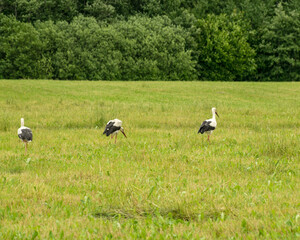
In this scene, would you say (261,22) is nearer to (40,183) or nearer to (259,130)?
(259,130)

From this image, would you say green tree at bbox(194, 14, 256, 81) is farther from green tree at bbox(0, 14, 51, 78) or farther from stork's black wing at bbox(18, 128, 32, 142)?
stork's black wing at bbox(18, 128, 32, 142)

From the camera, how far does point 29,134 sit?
41.9ft

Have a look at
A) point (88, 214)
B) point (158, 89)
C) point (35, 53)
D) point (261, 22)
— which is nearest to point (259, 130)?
point (88, 214)

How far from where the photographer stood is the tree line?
62.1 metres

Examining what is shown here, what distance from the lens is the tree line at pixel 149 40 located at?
2443 inches

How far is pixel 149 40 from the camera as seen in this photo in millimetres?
68188

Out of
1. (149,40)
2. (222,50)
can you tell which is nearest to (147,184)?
(149,40)

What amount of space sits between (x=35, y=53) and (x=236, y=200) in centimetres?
5741

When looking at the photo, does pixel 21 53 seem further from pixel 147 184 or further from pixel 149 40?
pixel 147 184

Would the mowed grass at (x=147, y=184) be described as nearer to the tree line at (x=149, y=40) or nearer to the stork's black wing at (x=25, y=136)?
the stork's black wing at (x=25, y=136)

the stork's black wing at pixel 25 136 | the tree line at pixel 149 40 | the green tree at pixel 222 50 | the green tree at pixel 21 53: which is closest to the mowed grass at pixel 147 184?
the stork's black wing at pixel 25 136

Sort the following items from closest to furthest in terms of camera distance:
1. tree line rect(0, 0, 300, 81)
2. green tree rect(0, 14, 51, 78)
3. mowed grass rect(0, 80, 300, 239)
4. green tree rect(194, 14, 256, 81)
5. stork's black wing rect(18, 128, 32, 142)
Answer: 1. mowed grass rect(0, 80, 300, 239)
2. stork's black wing rect(18, 128, 32, 142)
3. green tree rect(0, 14, 51, 78)
4. tree line rect(0, 0, 300, 81)
5. green tree rect(194, 14, 256, 81)

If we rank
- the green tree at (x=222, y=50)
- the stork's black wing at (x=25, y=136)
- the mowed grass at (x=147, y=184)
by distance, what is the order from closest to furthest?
the mowed grass at (x=147, y=184) → the stork's black wing at (x=25, y=136) → the green tree at (x=222, y=50)

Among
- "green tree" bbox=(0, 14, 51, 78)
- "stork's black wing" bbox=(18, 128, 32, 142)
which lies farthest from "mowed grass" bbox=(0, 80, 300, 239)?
"green tree" bbox=(0, 14, 51, 78)
